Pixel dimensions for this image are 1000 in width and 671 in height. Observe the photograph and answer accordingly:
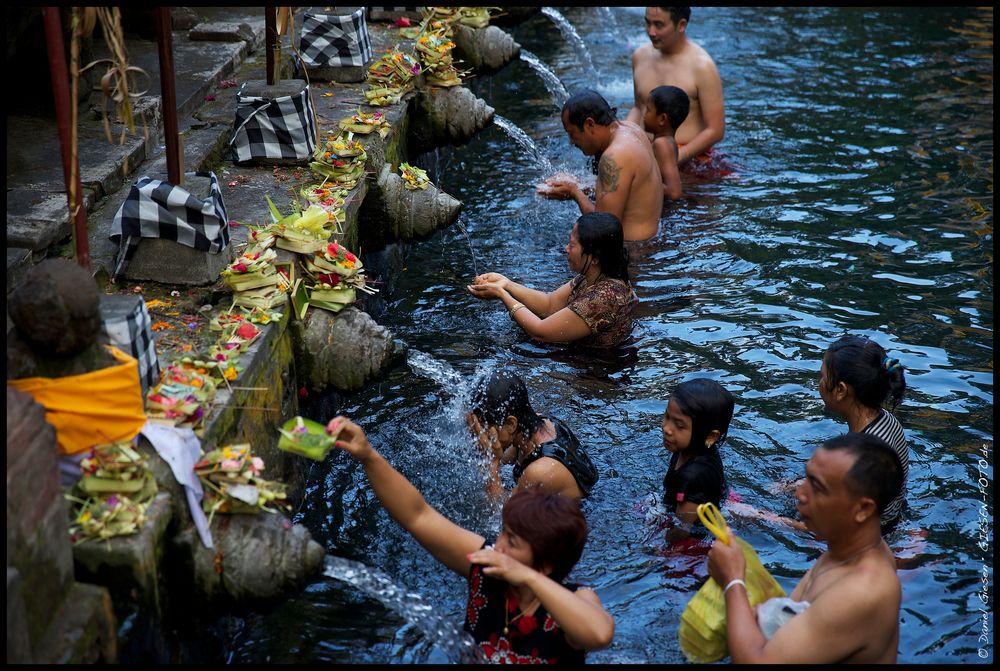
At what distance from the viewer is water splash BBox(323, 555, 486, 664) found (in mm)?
3760

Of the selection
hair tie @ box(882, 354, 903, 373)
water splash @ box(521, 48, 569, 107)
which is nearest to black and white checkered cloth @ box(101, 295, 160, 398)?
hair tie @ box(882, 354, 903, 373)

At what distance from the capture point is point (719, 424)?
442 cm

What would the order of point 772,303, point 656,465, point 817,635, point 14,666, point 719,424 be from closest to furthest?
1. point 14,666
2. point 817,635
3. point 719,424
4. point 656,465
5. point 772,303

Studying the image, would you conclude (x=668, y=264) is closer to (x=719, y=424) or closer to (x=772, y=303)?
(x=772, y=303)

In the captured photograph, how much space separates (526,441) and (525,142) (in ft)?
18.3

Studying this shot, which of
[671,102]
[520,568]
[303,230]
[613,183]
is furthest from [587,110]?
[520,568]

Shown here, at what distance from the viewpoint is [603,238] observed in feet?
18.6

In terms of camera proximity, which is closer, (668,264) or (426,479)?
(426,479)

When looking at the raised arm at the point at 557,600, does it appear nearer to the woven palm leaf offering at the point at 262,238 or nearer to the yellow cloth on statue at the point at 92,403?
the yellow cloth on statue at the point at 92,403

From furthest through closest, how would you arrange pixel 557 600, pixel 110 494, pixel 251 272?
pixel 251 272 < pixel 110 494 < pixel 557 600

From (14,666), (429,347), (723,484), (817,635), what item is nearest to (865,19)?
(429,347)

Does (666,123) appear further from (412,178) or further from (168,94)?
(168,94)

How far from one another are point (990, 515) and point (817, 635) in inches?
81.7

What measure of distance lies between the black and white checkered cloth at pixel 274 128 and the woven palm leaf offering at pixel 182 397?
2.64 m
